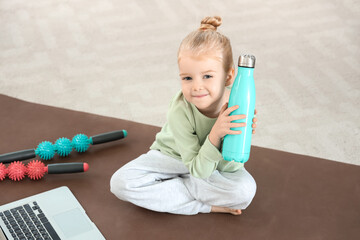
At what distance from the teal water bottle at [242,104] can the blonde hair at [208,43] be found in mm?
68

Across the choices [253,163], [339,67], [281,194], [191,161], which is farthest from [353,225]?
[339,67]

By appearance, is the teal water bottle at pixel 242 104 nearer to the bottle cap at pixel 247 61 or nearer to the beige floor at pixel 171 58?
the bottle cap at pixel 247 61

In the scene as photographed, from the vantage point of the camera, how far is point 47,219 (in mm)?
1354

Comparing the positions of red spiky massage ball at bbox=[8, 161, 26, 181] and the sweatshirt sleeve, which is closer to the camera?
the sweatshirt sleeve

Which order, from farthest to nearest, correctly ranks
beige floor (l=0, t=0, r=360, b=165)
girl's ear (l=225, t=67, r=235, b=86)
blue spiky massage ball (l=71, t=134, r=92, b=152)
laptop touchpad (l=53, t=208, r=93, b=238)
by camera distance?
beige floor (l=0, t=0, r=360, b=165)
blue spiky massage ball (l=71, t=134, r=92, b=152)
laptop touchpad (l=53, t=208, r=93, b=238)
girl's ear (l=225, t=67, r=235, b=86)

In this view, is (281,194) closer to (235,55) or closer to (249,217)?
(249,217)

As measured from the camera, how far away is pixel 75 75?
2268mm

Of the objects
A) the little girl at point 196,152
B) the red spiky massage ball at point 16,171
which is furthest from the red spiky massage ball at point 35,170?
the little girl at point 196,152

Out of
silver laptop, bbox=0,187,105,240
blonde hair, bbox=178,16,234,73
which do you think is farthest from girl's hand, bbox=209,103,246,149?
silver laptop, bbox=0,187,105,240

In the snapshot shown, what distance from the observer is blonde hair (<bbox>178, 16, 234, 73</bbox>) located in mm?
1149

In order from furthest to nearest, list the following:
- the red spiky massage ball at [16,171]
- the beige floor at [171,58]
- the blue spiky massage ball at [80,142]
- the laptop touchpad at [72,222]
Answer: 1. the beige floor at [171,58]
2. the blue spiky massage ball at [80,142]
3. the red spiky massage ball at [16,171]
4. the laptop touchpad at [72,222]

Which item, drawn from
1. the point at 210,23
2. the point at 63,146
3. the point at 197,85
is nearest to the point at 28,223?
the point at 63,146

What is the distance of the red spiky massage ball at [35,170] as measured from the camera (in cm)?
149

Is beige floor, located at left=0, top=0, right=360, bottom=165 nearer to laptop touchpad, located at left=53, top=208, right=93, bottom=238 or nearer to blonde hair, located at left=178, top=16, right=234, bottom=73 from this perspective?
laptop touchpad, located at left=53, top=208, right=93, bottom=238
